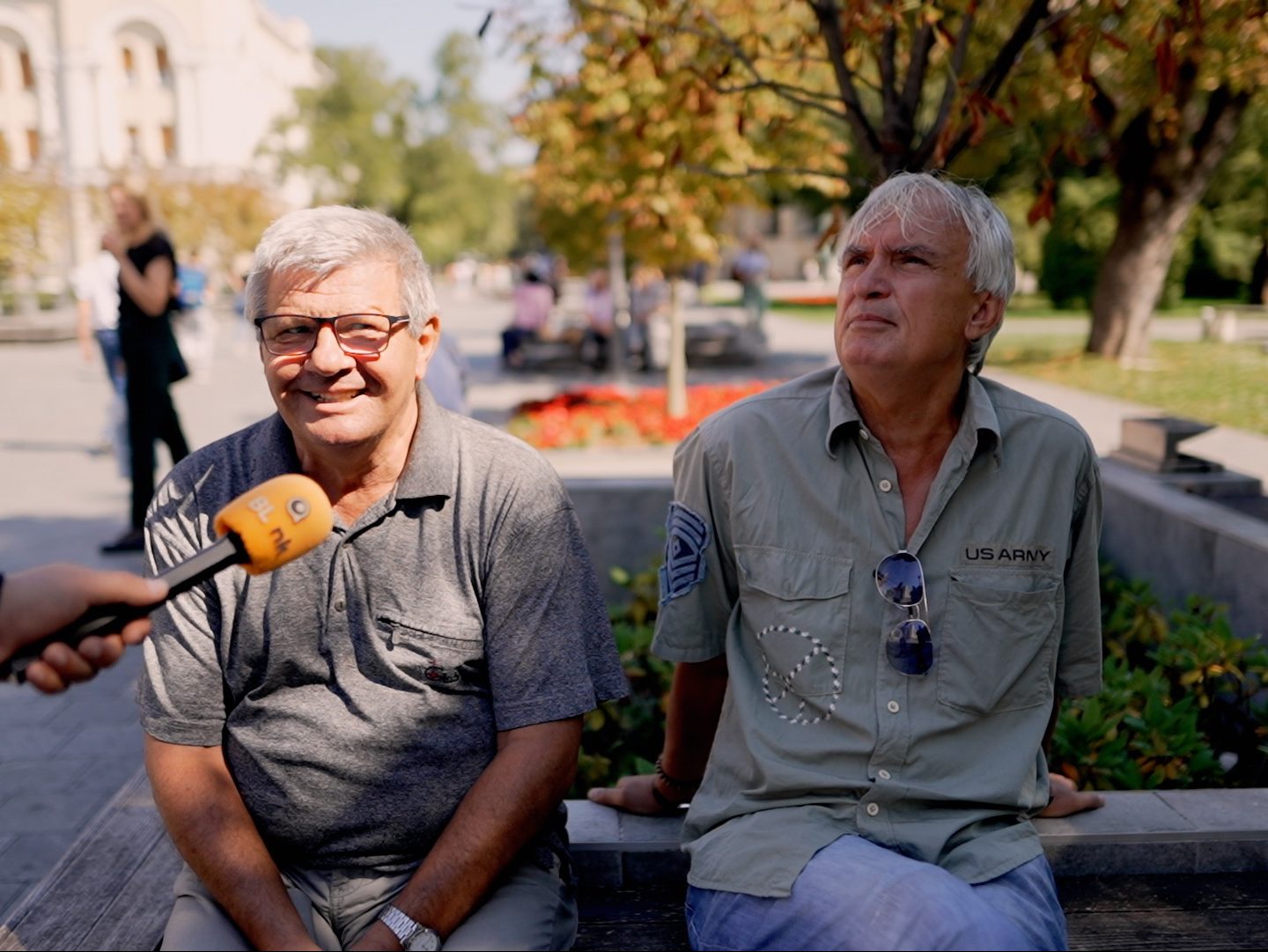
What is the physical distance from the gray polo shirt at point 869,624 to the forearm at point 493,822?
33 cm

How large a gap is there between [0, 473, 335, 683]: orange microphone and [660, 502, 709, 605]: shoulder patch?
83 cm

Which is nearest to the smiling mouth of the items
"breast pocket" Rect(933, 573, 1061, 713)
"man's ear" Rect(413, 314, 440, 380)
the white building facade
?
"man's ear" Rect(413, 314, 440, 380)

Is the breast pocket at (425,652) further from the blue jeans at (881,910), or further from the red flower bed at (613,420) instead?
the red flower bed at (613,420)

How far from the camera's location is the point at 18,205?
29094 mm

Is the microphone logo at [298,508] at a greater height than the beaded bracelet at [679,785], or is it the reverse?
the microphone logo at [298,508]

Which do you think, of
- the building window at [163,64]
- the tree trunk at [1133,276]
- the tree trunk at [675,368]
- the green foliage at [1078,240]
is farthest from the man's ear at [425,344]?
the building window at [163,64]

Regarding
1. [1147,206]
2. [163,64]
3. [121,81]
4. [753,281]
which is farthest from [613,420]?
[163,64]

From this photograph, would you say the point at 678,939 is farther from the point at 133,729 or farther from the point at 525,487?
the point at 133,729

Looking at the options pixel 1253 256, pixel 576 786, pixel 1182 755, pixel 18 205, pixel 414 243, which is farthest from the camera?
pixel 1253 256

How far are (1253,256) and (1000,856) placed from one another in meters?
34.2

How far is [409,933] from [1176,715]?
90.3 inches

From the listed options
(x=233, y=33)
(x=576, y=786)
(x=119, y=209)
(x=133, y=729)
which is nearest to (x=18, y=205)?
(x=119, y=209)

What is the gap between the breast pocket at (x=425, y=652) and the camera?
231cm

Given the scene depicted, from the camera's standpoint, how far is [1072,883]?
9.33 ft
